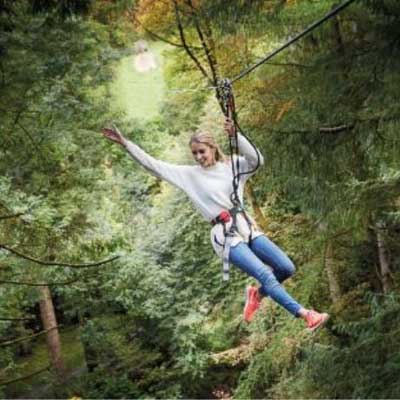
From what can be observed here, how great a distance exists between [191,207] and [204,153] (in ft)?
29.1

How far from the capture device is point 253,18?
4.88 meters

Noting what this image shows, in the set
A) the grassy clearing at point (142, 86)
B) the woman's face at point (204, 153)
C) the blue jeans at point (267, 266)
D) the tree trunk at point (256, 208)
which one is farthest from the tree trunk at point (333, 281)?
the grassy clearing at point (142, 86)

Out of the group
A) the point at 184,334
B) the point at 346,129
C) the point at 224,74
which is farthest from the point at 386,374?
the point at 184,334

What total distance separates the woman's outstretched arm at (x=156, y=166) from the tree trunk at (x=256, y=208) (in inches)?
230

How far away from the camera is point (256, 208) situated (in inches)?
386

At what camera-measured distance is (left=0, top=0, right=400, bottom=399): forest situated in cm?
447

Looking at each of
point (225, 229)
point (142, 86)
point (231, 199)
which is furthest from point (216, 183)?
point (142, 86)

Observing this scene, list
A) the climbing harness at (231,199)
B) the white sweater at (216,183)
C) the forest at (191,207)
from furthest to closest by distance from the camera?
the forest at (191,207), the white sweater at (216,183), the climbing harness at (231,199)

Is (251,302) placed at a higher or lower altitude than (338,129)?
lower

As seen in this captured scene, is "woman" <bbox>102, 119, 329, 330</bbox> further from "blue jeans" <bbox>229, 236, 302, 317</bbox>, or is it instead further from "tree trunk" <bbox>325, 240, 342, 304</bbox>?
"tree trunk" <bbox>325, 240, 342, 304</bbox>

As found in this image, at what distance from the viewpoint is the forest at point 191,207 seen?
4.47m

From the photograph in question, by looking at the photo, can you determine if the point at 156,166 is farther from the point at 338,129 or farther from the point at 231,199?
the point at 338,129

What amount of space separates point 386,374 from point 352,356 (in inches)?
20.8

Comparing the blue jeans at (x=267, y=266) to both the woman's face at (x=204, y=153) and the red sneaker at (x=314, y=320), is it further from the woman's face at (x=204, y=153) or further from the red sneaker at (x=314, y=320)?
the woman's face at (x=204, y=153)
